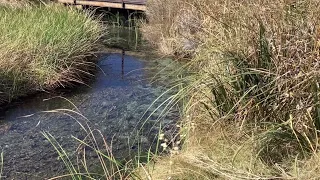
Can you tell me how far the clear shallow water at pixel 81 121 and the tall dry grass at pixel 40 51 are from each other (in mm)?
227

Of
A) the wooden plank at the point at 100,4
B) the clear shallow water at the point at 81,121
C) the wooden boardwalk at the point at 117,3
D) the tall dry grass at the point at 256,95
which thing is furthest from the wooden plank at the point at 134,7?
the tall dry grass at the point at 256,95

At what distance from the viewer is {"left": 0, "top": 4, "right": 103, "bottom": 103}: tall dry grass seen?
21.4 ft

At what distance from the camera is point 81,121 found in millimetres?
5602

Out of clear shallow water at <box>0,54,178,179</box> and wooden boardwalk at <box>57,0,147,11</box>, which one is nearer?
clear shallow water at <box>0,54,178,179</box>

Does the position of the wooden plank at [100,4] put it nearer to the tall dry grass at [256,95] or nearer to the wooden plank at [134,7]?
the wooden plank at [134,7]

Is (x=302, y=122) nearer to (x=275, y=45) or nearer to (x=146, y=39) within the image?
(x=275, y=45)

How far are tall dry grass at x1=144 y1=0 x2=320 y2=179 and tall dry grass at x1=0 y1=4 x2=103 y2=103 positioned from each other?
3366mm

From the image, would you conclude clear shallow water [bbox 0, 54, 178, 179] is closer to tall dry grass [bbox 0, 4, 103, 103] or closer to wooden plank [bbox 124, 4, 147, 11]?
tall dry grass [bbox 0, 4, 103, 103]

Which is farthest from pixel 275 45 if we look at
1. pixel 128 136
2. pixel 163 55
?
pixel 163 55

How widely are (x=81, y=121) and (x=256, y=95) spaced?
2.90 meters

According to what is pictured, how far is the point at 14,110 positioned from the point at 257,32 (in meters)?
3.64

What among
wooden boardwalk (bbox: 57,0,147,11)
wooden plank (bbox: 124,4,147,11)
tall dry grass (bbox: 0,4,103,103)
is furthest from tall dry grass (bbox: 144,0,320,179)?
wooden boardwalk (bbox: 57,0,147,11)

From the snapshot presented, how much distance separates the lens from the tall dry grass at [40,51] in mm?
6508

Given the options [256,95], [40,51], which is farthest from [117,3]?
[256,95]
